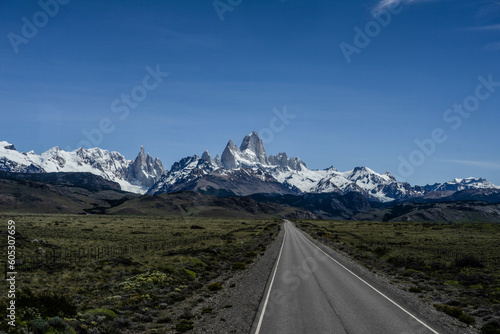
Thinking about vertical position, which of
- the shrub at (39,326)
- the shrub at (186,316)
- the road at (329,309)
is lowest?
the shrub at (186,316)

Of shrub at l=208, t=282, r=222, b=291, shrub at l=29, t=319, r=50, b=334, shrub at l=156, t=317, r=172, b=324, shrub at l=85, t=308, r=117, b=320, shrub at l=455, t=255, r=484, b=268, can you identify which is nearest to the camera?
shrub at l=29, t=319, r=50, b=334

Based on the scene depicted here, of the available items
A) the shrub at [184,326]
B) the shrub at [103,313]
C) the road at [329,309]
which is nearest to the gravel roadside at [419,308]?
the road at [329,309]

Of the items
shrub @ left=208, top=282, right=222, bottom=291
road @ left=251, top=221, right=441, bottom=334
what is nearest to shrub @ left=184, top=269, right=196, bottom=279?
shrub @ left=208, top=282, right=222, bottom=291

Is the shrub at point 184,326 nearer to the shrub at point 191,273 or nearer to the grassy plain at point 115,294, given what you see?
the grassy plain at point 115,294

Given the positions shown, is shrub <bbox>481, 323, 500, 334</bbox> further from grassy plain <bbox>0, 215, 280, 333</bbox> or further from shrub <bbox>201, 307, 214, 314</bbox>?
grassy plain <bbox>0, 215, 280, 333</bbox>

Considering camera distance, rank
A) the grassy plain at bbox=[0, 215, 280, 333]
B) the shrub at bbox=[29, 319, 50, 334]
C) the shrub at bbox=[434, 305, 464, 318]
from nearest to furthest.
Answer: the shrub at bbox=[29, 319, 50, 334] → the grassy plain at bbox=[0, 215, 280, 333] → the shrub at bbox=[434, 305, 464, 318]

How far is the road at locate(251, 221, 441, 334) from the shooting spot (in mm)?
15438

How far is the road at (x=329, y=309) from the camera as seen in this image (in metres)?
15.4

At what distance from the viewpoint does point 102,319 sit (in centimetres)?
1565

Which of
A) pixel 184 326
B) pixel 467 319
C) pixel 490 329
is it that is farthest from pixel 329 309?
pixel 184 326

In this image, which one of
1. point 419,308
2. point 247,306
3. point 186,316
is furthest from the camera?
point 419,308

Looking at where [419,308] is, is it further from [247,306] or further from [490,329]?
[247,306]

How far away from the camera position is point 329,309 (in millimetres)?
18438

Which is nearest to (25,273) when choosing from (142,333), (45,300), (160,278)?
(160,278)
